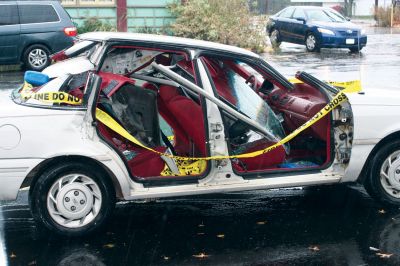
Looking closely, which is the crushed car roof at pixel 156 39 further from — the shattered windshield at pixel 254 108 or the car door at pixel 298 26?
the car door at pixel 298 26

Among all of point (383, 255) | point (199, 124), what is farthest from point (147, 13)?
point (383, 255)

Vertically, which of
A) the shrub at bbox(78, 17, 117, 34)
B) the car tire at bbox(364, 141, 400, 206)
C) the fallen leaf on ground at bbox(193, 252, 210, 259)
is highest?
the shrub at bbox(78, 17, 117, 34)

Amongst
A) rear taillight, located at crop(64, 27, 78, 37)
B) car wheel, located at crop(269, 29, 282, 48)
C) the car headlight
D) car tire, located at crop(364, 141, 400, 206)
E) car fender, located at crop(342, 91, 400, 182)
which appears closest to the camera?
car fender, located at crop(342, 91, 400, 182)

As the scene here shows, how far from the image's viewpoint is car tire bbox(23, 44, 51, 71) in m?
16.1

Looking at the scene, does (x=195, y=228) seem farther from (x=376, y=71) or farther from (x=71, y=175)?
(x=376, y=71)

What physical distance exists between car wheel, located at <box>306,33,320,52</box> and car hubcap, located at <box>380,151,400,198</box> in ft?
52.6

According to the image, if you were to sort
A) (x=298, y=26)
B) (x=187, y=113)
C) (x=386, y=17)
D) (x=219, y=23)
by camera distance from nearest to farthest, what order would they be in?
(x=187, y=113), (x=219, y=23), (x=298, y=26), (x=386, y=17)

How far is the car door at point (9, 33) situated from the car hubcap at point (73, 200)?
452 inches

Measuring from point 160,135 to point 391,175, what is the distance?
6.84ft

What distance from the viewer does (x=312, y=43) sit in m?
21.6

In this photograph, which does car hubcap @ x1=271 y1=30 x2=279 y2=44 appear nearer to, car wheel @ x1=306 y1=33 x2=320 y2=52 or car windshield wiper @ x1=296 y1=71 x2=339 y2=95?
car wheel @ x1=306 y1=33 x2=320 y2=52

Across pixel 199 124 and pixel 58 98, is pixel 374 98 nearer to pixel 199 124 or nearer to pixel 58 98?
pixel 199 124

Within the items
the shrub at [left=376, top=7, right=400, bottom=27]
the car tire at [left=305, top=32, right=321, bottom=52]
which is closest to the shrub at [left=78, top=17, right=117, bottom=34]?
the car tire at [left=305, top=32, right=321, bottom=52]

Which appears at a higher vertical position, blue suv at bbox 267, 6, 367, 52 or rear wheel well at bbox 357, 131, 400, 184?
blue suv at bbox 267, 6, 367, 52
